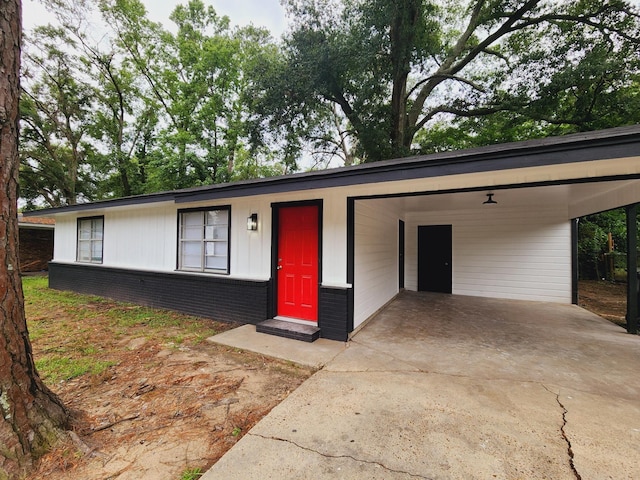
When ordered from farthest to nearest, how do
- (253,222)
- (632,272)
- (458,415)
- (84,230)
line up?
(84,230) → (253,222) → (632,272) → (458,415)

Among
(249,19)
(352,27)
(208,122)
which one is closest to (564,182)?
(352,27)

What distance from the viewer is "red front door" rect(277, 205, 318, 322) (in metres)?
4.29

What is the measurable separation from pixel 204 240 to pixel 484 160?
4.85 metres

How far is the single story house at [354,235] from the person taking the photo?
2768 mm

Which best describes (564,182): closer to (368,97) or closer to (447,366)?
(447,366)

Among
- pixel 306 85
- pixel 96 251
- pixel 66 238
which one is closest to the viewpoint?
pixel 96 251

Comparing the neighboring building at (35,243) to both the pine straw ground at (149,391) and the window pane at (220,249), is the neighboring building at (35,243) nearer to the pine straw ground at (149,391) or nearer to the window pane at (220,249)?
the pine straw ground at (149,391)

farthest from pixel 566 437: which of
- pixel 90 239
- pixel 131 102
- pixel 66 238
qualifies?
pixel 131 102

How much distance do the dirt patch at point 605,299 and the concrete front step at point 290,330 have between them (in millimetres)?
5440

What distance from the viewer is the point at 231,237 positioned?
506cm

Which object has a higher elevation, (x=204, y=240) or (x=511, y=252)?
(x=204, y=240)

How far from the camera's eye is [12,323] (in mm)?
1708

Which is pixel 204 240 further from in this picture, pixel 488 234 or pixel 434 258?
pixel 488 234

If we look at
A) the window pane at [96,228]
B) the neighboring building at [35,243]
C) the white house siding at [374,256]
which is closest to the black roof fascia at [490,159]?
the white house siding at [374,256]
